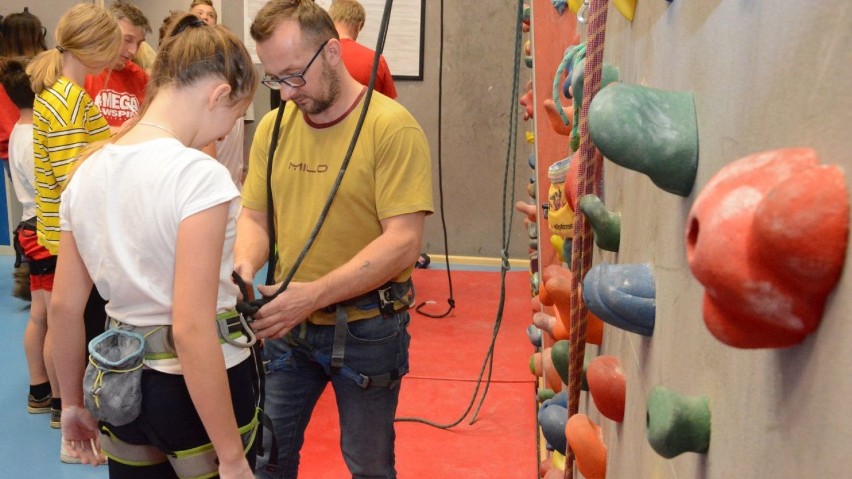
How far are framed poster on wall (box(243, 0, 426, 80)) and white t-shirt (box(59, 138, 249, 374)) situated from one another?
5.39 meters

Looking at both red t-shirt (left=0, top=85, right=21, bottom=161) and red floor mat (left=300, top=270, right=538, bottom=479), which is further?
red t-shirt (left=0, top=85, right=21, bottom=161)

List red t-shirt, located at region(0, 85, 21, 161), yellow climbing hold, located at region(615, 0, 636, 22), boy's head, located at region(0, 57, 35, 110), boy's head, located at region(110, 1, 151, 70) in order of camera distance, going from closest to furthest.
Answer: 1. yellow climbing hold, located at region(615, 0, 636, 22)
2. boy's head, located at region(110, 1, 151, 70)
3. boy's head, located at region(0, 57, 35, 110)
4. red t-shirt, located at region(0, 85, 21, 161)

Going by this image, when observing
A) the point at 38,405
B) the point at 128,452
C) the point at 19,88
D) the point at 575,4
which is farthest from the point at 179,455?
the point at 19,88

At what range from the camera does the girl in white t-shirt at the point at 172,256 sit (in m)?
1.50

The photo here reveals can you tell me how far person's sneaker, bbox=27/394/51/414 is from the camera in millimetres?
3801

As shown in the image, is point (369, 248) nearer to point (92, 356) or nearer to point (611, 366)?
point (92, 356)

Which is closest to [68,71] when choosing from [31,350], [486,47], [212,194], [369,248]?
[31,350]

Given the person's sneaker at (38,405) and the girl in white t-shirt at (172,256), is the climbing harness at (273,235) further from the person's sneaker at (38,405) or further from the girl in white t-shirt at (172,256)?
the person's sneaker at (38,405)

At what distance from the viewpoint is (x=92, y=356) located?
1.63 m

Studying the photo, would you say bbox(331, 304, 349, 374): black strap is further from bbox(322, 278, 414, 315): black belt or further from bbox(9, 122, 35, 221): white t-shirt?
bbox(9, 122, 35, 221): white t-shirt

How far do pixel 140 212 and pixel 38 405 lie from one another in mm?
2721

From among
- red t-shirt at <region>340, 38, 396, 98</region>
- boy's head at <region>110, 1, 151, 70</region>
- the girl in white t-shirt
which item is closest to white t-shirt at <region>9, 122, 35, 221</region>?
boy's head at <region>110, 1, 151, 70</region>

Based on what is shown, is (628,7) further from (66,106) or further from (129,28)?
(129,28)

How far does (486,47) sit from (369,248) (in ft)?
16.4
